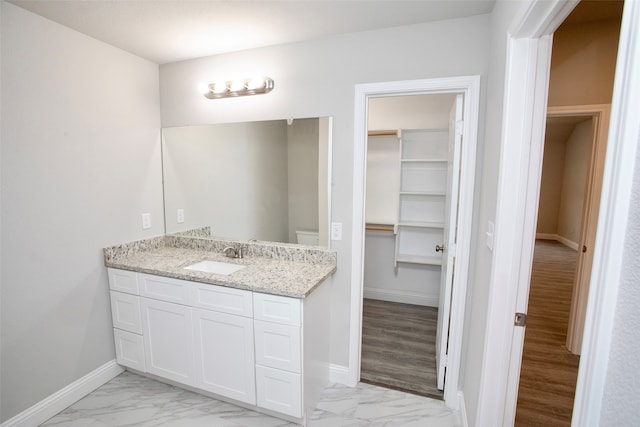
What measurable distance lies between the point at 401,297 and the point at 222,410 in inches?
91.5

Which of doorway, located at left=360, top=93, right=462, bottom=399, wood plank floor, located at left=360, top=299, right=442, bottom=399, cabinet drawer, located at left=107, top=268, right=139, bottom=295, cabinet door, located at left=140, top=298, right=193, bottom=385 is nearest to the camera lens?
cabinet door, located at left=140, top=298, right=193, bottom=385

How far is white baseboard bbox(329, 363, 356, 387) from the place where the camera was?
222 centimetres

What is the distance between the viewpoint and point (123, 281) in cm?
217

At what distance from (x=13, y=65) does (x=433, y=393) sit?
10.9ft

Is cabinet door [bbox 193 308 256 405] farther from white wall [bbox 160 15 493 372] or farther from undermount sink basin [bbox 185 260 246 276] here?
white wall [bbox 160 15 493 372]

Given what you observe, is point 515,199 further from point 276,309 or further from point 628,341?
point 276,309

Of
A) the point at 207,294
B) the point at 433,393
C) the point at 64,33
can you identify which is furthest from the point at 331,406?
the point at 64,33

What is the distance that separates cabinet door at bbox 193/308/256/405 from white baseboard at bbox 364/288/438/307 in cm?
217

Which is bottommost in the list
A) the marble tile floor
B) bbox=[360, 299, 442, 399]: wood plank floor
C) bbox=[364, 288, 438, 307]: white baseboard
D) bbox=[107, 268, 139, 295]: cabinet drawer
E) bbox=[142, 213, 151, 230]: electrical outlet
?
the marble tile floor

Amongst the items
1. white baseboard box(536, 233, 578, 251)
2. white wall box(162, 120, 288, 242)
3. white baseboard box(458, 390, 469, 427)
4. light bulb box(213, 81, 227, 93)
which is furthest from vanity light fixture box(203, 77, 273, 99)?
white baseboard box(536, 233, 578, 251)

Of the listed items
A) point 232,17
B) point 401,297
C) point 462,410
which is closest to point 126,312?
point 232,17

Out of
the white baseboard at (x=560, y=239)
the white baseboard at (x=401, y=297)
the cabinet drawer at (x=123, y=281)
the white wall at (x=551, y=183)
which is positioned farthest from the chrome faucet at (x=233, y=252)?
the white wall at (x=551, y=183)

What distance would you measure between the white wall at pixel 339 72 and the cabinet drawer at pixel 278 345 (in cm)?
55

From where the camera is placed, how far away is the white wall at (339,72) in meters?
1.81
